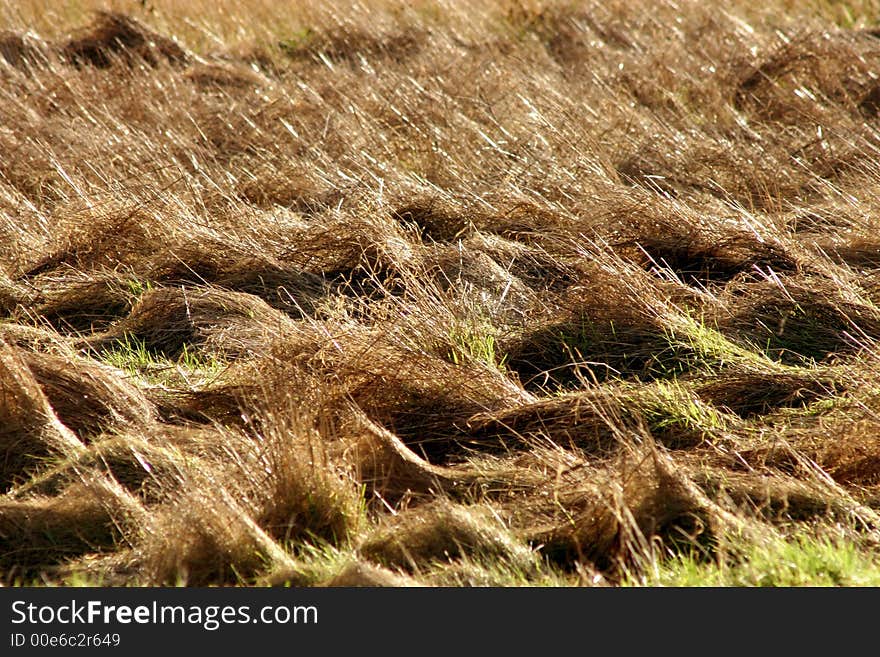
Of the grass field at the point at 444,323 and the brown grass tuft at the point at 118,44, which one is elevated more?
the brown grass tuft at the point at 118,44

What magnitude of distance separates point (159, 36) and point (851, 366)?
6625mm

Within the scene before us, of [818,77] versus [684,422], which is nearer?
[684,422]

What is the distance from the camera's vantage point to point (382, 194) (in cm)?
525

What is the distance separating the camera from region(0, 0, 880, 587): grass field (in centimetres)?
299

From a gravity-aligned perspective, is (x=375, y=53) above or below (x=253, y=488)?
above

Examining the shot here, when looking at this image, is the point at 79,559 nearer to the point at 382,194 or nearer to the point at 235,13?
the point at 382,194

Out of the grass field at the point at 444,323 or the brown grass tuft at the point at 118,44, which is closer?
the grass field at the point at 444,323

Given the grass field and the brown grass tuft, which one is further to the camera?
the brown grass tuft

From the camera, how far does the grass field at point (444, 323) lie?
9.80ft

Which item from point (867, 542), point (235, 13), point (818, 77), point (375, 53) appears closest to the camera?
point (867, 542)

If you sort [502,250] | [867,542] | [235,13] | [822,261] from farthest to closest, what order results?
1. [235,13]
2. [502,250]
3. [822,261]
4. [867,542]

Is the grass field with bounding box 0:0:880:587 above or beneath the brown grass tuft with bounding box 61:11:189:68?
beneath

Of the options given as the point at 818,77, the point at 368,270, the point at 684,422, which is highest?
the point at 818,77

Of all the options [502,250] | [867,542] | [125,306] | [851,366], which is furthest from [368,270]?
[867,542]
